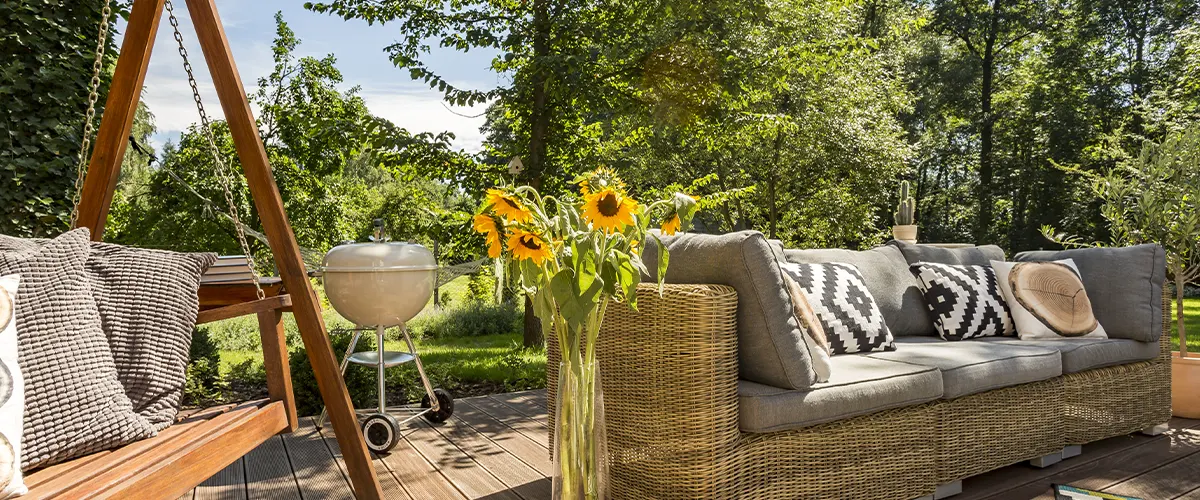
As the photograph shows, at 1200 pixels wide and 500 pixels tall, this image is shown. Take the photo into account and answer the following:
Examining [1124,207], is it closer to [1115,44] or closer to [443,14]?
[443,14]

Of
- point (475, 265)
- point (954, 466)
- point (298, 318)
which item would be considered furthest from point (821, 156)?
point (298, 318)

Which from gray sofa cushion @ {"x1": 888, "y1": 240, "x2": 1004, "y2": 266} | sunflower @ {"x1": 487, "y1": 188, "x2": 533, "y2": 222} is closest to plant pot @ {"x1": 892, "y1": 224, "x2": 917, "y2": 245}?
gray sofa cushion @ {"x1": 888, "y1": 240, "x2": 1004, "y2": 266}

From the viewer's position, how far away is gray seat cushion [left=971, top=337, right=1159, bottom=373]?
260 centimetres

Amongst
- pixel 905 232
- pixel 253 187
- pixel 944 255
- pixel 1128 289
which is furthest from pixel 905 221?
pixel 253 187

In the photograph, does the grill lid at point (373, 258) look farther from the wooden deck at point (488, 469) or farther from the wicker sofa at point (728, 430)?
the wicker sofa at point (728, 430)

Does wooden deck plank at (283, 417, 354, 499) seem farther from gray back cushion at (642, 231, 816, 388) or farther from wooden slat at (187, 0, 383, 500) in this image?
gray back cushion at (642, 231, 816, 388)

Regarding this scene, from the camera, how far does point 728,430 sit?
1.83m

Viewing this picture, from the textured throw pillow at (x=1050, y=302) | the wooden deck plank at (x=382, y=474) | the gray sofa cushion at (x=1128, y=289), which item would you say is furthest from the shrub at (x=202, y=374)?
the gray sofa cushion at (x=1128, y=289)

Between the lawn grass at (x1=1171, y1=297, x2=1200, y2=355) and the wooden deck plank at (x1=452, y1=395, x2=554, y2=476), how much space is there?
462 cm

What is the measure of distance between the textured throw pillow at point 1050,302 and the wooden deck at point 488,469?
455 mm

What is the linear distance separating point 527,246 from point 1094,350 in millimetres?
2371

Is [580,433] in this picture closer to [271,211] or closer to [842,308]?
[271,211]

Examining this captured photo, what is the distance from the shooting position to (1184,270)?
349 cm

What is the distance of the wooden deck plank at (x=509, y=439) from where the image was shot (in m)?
2.62
